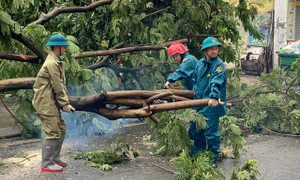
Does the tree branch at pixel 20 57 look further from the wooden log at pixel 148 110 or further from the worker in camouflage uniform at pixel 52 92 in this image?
the wooden log at pixel 148 110

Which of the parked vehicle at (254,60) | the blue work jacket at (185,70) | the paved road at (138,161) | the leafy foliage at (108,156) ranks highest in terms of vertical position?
the blue work jacket at (185,70)

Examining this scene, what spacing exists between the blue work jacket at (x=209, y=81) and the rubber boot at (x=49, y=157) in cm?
196

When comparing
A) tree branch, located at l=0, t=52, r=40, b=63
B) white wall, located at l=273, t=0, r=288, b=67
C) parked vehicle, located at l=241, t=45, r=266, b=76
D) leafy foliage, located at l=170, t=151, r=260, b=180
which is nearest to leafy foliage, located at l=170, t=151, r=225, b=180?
leafy foliage, located at l=170, t=151, r=260, b=180

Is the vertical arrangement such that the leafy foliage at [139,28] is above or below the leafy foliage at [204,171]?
above

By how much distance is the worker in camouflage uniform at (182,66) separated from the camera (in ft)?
23.5

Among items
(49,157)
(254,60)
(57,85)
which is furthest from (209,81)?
(254,60)

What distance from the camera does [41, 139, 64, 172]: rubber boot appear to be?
617cm

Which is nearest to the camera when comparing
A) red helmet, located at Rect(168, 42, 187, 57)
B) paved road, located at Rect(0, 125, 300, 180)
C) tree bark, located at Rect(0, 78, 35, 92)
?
tree bark, located at Rect(0, 78, 35, 92)

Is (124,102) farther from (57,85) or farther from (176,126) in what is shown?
(57,85)

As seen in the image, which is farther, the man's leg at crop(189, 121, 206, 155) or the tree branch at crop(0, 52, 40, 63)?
the man's leg at crop(189, 121, 206, 155)

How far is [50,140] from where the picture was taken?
6.15 m

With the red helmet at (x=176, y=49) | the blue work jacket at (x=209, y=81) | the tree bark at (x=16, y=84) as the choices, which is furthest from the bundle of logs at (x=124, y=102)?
the red helmet at (x=176, y=49)

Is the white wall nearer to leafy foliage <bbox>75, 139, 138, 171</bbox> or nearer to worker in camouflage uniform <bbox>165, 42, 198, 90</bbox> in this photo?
worker in camouflage uniform <bbox>165, 42, 198, 90</bbox>

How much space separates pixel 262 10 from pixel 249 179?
17081 mm
